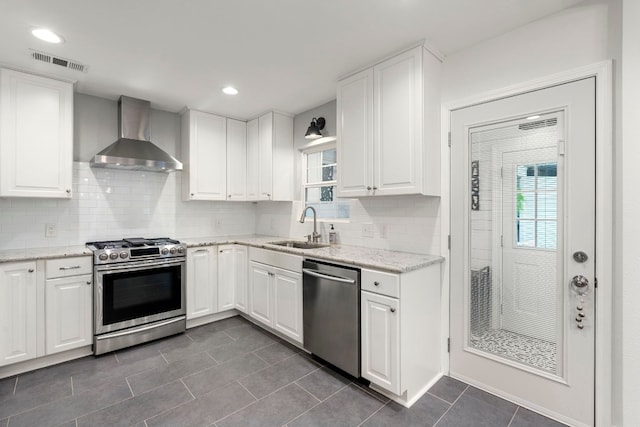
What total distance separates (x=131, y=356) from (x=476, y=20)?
12.5 ft

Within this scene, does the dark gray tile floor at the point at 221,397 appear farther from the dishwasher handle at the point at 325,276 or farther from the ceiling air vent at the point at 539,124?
the ceiling air vent at the point at 539,124

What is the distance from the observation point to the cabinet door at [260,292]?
124 inches

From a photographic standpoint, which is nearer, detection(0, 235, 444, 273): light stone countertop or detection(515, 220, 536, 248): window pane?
detection(515, 220, 536, 248): window pane

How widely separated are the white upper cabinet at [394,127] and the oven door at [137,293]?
2.05 metres

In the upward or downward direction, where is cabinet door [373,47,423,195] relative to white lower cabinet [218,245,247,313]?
upward

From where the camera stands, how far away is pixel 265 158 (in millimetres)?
3830

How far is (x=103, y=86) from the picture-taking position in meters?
3.00

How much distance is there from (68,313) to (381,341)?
2644 millimetres

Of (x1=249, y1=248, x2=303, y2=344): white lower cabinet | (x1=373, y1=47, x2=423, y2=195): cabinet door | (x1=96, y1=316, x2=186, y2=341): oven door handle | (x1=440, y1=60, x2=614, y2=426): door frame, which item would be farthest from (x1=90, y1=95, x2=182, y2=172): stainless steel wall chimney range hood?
(x1=440, y1=60, x2=614, y2=426): door frame

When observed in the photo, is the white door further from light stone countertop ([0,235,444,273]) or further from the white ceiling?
the white ceiling

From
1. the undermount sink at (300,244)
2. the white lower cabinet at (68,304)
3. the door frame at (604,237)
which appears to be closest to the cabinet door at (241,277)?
the undermount sink at (300,244)

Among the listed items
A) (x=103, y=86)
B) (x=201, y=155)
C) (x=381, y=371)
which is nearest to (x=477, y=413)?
(x=381, y=371)

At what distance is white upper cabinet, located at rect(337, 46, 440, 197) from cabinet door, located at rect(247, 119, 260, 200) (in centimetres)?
157

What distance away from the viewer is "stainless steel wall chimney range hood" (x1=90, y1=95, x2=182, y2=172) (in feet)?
9.91
